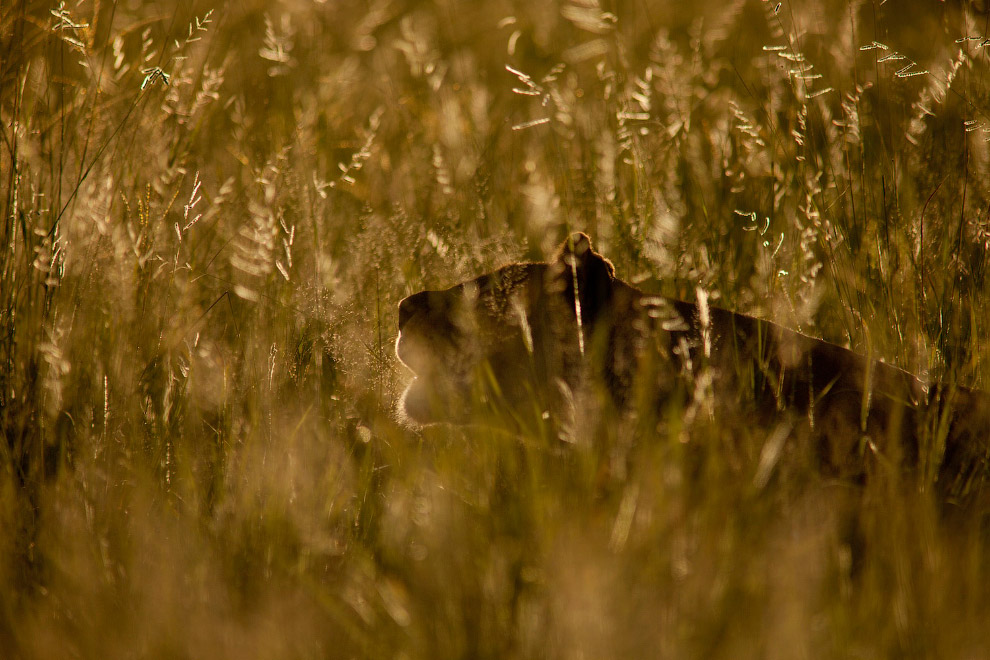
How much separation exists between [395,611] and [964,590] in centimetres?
107

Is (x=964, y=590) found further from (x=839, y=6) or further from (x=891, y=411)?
(x=839, y=6)

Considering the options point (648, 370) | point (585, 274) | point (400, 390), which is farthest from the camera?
point (400, 390)

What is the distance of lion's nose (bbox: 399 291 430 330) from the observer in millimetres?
2447

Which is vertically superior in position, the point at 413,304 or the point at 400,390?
the point at 413,304

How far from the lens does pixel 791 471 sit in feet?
6.71

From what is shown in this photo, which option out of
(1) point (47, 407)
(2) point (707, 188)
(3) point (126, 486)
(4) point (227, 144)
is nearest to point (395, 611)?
(3) point (126, 486)

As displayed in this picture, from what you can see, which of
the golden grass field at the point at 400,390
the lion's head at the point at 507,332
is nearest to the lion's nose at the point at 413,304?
the lion's head at the point at 507,332

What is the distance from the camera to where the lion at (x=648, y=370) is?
2.08m

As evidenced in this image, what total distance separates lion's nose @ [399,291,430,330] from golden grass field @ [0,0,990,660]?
0.44 ft

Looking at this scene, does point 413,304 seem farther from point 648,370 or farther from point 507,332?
point 648,370

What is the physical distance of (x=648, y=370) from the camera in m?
2.19

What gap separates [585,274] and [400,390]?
63cm

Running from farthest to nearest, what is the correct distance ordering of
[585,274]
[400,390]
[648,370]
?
[400,390] → [585,274] → [648,370]

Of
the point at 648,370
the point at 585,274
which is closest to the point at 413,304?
the point at 585,274
